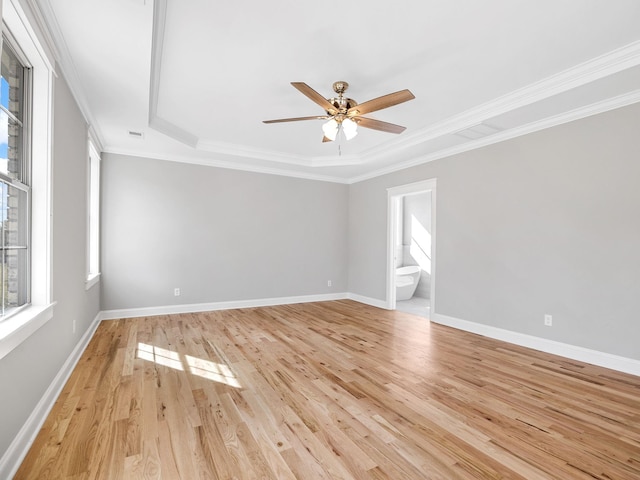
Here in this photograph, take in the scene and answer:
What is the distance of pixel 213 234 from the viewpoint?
536cm

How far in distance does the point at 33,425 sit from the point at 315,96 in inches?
112

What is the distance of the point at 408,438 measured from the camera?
1.89 metres

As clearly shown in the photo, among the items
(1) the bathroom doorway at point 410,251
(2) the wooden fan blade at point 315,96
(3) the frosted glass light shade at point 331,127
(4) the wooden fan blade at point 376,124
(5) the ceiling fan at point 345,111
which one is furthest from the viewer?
(1) the bathroom doorway at point 410,251

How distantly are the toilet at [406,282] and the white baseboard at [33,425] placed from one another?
17.6ft

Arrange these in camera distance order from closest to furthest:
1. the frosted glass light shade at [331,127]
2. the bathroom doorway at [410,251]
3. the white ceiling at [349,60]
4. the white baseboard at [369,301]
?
the white ceiling at [349,60]
the frosted glass light shade at [331,127]
the bathroom doorway at [410,251]
the white baseboard at [369,301]

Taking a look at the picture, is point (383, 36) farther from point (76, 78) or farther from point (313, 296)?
point (313, 296)

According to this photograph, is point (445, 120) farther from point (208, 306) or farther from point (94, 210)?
point (94, 210)

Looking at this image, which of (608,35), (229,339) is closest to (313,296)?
(229,339)

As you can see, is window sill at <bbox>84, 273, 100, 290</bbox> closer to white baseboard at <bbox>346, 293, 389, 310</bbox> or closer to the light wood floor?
the light wood floor

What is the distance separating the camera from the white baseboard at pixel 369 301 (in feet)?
19.0

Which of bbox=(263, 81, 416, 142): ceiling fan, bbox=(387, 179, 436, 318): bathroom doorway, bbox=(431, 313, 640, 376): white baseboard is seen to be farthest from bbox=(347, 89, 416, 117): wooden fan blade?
bbox=(431, 313, 640, 376): white baseboard

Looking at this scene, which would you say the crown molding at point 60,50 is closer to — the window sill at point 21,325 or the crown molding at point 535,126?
the window sill at point 21,325

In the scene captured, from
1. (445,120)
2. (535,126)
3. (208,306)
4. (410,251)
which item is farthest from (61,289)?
(410,251)

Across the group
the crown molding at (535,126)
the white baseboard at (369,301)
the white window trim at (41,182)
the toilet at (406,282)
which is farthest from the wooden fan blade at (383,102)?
the toilet at (406,282)
